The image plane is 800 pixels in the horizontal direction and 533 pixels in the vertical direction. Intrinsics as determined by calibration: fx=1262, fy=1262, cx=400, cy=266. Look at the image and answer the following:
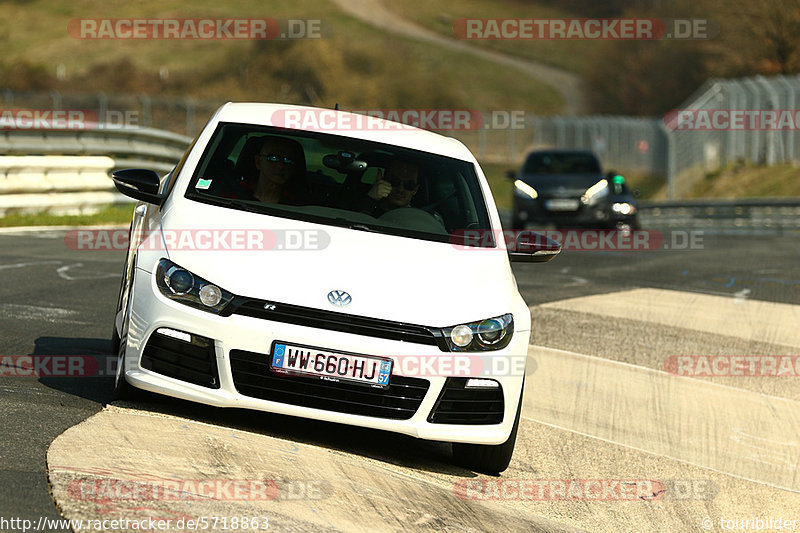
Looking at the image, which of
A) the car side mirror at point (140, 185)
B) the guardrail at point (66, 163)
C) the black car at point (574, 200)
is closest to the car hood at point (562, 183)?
the black car at point (574, 200)

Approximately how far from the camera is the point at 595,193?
22594 mm

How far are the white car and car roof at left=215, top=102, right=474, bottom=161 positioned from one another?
0.42 meters

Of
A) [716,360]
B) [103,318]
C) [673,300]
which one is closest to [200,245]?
[103,318]

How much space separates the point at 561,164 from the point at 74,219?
31.6 feet

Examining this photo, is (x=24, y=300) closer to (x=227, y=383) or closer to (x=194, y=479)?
(x=227, y=383)

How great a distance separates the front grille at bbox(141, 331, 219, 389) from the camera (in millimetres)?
5570

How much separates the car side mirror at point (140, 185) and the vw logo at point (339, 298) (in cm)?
141

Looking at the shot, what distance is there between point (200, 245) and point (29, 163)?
12177 mm

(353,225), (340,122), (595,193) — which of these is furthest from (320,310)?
(595,193)

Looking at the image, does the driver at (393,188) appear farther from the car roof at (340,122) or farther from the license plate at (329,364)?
the license plate at (329,364)

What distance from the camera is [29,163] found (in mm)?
17234

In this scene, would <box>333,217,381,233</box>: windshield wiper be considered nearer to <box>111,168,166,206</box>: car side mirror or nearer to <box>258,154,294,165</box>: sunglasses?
<box>258,154,294,165</box>: sunglasses

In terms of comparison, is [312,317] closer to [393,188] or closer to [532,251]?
[393,188]

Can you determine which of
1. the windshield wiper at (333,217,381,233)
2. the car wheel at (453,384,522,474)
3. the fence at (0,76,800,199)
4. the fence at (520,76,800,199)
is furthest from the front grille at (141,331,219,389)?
the fence at (520,76,800,199)
